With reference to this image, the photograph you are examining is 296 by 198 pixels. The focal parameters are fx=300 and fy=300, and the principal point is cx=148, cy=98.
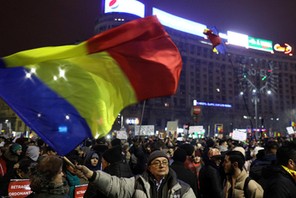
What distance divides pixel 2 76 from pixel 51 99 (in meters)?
0.72

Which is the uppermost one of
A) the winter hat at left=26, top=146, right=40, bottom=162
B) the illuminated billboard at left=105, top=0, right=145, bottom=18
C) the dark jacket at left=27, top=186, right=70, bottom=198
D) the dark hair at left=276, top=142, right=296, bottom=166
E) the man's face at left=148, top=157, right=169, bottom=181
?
the illuminated billboard at left=105, top=0, right=145, bottom=18

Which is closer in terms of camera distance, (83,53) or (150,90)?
(83,53)

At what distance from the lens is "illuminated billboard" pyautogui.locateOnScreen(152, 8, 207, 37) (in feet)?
273

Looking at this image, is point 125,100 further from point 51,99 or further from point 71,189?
point 71,189

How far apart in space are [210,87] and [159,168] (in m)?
98.9

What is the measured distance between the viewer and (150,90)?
496cm

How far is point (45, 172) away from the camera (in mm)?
3102

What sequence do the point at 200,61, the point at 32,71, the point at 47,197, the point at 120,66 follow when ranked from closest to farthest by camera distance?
the point at 47,197, the point at 32,71, the point at 120,66, the point at 200,61

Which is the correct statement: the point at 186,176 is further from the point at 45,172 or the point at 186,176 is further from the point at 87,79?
the point at 45,172

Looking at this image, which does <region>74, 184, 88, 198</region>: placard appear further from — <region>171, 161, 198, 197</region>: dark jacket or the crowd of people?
<region>171, 161, 198, 197</region>: dark jacket

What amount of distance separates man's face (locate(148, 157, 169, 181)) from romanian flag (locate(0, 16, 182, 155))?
39.6 inches

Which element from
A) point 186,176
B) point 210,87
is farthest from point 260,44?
point 186,176

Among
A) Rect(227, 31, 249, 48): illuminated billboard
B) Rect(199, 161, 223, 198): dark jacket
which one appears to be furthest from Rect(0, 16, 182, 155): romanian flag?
Rect(227, 31, 249, 48): illuminated billboard

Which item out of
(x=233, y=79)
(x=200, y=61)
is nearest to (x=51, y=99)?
(x=200, y=61)
